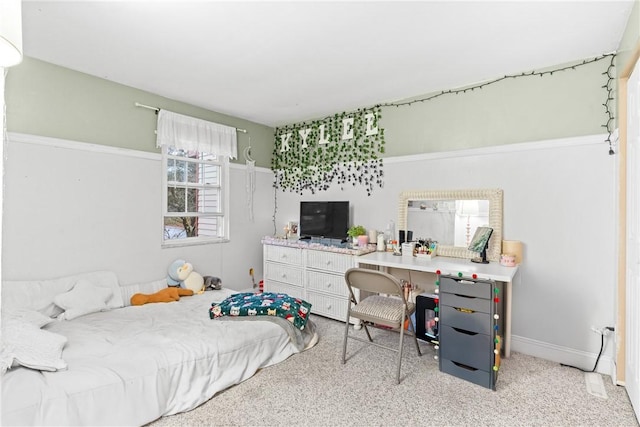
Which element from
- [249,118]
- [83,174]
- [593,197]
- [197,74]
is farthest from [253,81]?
[593,197]

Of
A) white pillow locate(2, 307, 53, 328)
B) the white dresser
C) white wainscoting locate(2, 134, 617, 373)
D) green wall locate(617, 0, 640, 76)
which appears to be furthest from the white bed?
green wall locate(617, 0, 640, 76)

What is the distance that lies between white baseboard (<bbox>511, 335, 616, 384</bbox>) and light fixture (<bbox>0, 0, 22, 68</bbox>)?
3.67 metres

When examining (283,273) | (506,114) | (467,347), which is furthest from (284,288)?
(506,114)

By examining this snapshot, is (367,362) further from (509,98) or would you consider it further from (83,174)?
(83,174)

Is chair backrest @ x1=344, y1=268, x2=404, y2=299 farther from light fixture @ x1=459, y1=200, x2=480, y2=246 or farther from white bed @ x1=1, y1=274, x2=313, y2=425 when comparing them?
light fixture @ x1=459, y1=200, x2=480, y2=246

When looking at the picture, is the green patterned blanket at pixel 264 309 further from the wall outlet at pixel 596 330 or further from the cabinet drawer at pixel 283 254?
the wall outlet at pixel 596 330

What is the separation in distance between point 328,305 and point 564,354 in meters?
2.20

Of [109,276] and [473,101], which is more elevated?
[473,101]

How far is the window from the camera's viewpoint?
399 centimetres

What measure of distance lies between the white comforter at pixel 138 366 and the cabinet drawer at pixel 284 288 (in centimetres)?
117

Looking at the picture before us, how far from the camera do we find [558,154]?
9.61ft

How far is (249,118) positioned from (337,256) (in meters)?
2.25

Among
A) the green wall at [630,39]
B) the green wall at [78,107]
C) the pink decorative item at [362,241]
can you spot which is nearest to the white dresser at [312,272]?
the pink decorative item at [362,241]

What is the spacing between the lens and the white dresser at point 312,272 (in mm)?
3775
